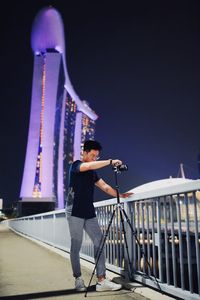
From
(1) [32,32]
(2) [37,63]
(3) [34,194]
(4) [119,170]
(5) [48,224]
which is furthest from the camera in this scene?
(1) [32,32]

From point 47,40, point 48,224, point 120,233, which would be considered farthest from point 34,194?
point 120,233

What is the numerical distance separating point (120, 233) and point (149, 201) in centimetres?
103

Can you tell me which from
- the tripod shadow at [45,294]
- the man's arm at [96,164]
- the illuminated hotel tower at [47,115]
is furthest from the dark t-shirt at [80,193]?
the illuminated hotel tower at [47,115]

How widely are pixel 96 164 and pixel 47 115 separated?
237ft

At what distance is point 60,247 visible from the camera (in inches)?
410

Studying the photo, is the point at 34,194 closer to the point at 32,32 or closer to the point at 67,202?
the point at 32,32

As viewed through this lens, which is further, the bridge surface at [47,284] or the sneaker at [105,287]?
the sneaker at [105,287]

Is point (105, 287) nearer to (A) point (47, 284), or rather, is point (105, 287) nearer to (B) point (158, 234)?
(B) point (158, 234)

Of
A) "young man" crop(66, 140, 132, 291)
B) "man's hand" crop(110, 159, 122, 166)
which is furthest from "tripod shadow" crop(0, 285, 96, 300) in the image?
"man's hand" crop(110, 159, 122, 166)

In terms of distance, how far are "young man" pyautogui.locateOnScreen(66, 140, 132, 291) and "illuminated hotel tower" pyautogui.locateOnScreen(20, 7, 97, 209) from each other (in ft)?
200

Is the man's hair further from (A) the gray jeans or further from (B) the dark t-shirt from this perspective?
(A) the gray jeans

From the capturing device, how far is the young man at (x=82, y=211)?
15.8 ft

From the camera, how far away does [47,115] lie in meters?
75.8

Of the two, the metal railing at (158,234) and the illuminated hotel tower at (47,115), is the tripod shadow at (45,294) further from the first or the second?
the illuminated hotel tower at (47,115)
